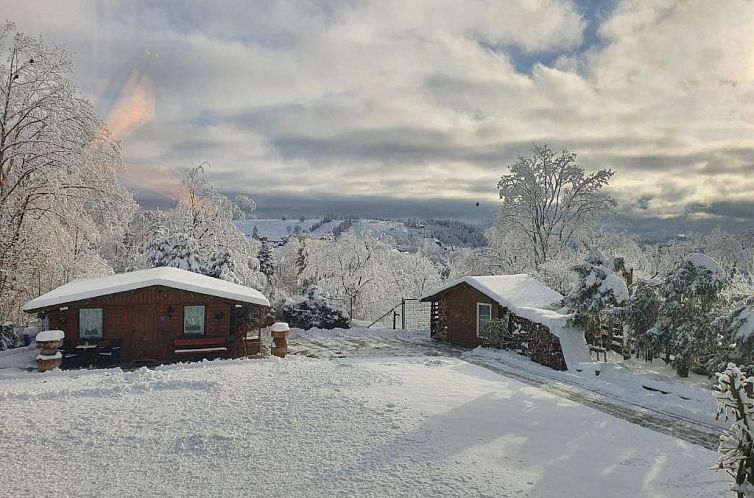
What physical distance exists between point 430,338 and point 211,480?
51.0ft

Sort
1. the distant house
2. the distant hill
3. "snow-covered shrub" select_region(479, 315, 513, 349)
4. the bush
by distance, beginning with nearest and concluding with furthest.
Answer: the distant house, the bush, "snow-covered shrub" select_region(479, 315, 513, 349), the distant hill

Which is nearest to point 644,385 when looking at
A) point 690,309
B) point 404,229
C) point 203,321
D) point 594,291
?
point 690,309

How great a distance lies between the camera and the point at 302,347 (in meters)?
17.5

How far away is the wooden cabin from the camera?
14.2 m

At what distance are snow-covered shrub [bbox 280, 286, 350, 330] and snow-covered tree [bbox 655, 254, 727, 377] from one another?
13.6 metres

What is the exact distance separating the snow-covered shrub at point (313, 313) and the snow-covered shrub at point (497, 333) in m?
7.43

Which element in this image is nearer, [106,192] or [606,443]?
[606,443]

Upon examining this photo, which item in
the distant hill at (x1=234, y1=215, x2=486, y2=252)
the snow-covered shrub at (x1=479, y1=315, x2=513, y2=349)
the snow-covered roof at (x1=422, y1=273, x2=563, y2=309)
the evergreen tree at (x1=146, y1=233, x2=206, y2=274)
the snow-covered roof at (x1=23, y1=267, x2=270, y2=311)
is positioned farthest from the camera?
the distant hill at (x1=234, y1=215, x2=486, y2=252)

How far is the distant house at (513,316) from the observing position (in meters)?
14.6

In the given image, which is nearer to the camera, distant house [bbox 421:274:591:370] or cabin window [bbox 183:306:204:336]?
distant house [bbox 421:274:591:370]

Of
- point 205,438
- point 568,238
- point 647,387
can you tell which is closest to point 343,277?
point 568,238

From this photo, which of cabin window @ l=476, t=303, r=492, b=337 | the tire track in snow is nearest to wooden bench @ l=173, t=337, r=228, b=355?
the tire track in snow

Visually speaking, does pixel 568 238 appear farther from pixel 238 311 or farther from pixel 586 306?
pixel 238 311

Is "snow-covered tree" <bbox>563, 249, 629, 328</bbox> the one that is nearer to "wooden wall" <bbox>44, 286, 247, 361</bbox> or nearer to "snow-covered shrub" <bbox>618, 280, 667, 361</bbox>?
"snow-covered shrub" <bbox>618, 280, 667, 361</bbox>
